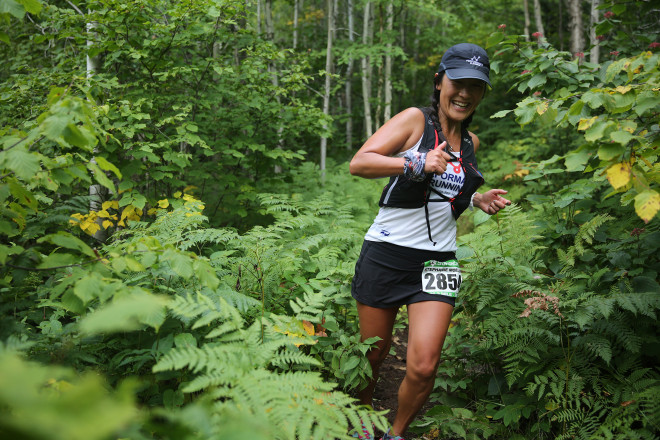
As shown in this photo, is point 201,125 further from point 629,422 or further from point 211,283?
point 629,422

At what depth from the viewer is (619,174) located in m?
2.12

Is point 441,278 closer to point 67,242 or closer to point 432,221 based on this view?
point 432,221

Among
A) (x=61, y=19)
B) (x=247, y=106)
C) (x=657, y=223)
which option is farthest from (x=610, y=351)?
(x=61, y=19)

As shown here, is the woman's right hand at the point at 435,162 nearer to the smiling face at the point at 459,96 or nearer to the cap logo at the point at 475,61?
the smiling face at the point at 459,96

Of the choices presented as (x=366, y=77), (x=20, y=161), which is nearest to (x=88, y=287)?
(x=20, y=161)

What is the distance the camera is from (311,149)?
48.9 feet

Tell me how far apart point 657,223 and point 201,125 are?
556 cm

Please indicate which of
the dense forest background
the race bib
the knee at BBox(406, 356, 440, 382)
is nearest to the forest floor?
the dense forest background

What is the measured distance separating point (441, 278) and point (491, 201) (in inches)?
30.4

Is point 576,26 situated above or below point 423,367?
above

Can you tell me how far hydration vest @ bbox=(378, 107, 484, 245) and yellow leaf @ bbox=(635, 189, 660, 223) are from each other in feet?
3.91

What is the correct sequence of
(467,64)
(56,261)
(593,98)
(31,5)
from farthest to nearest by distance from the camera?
(467,64) → (593,98) → (31,5) → (56,261)

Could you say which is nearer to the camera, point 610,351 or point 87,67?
point 610,351

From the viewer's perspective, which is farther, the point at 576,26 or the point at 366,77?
the point at 366,77
